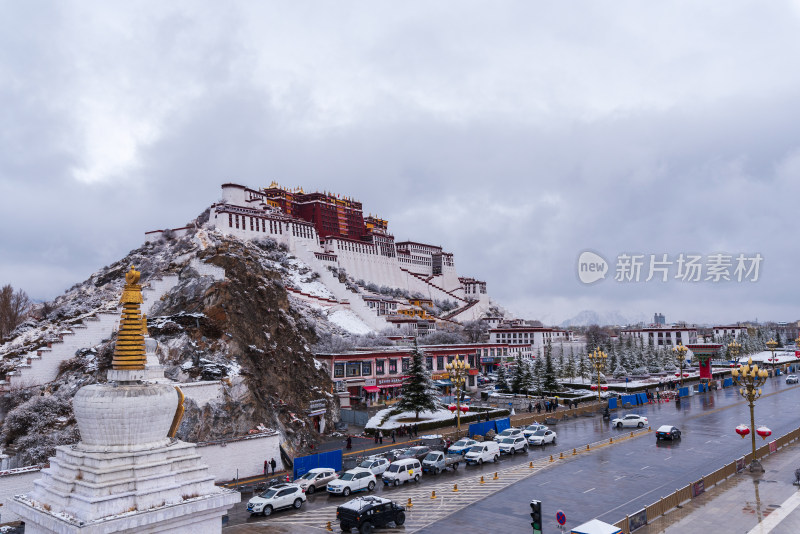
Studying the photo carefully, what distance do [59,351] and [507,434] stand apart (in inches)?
1229

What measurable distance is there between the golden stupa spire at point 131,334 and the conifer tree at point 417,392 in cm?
3306

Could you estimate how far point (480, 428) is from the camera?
4203 centimetres

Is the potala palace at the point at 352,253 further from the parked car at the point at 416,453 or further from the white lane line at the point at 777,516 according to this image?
the white lane line at the point at 777,516

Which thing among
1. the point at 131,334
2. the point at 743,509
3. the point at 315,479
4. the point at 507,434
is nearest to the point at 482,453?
the point at 507,434

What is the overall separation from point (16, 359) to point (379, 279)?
322 feet

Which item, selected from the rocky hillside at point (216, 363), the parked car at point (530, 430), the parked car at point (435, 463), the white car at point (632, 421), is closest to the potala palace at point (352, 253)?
the rocky hillside at point (216, 363)

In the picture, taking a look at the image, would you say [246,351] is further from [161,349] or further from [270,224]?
[270,224]

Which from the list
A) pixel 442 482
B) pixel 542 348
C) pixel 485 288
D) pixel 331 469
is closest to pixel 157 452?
pixel 331 469

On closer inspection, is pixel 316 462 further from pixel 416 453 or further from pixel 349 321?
pixel 349 321

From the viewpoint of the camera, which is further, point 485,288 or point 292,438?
point 485,288

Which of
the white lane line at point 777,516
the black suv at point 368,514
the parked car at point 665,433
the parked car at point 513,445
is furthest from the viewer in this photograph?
the parked car at point 665,433

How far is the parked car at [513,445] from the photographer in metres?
37.2

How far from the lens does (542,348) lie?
4380 inches

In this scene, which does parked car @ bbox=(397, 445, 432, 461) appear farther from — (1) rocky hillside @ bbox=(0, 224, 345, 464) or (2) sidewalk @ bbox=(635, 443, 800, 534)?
(2) sidewalk @ bbox=(635, 443, 800, 534)
